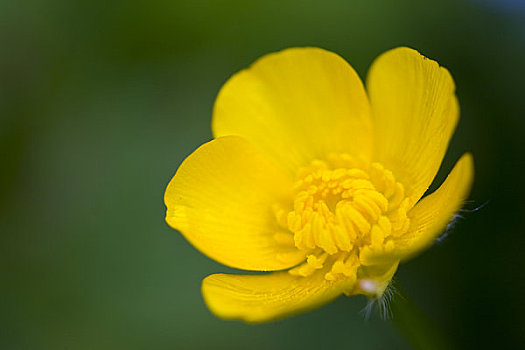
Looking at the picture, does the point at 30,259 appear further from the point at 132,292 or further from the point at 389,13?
the point at 389,13

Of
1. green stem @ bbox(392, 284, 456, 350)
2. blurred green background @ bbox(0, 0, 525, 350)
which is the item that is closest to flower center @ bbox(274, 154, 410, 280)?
green stem @ bbox(392, 284, 456, 350)

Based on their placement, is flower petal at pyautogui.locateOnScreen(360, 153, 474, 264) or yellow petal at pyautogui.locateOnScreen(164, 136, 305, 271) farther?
yellow petal at pyautogui.locateOnScreen(164, 136, 305, 271)

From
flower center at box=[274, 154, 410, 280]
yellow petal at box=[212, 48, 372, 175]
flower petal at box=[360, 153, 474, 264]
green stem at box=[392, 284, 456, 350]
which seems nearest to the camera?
flower petal at box=[360, 153, 474, 264]

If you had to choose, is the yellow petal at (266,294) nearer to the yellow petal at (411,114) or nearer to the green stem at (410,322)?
the green stem at (410,322)

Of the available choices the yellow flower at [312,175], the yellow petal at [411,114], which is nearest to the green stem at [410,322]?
the yellow flower at [312,175]

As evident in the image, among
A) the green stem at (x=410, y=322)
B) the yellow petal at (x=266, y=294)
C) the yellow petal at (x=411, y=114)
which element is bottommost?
the green stem at (x=410, y=322)

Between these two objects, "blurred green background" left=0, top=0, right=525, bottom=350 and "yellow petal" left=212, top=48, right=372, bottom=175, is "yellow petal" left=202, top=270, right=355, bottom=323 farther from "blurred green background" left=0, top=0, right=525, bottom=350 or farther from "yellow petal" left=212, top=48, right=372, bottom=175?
"blurred green background" left=0, top=0, right=525, bottom=350

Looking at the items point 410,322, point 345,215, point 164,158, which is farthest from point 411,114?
point 164,158
